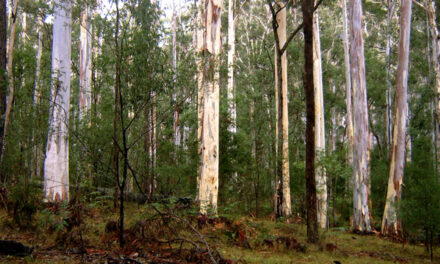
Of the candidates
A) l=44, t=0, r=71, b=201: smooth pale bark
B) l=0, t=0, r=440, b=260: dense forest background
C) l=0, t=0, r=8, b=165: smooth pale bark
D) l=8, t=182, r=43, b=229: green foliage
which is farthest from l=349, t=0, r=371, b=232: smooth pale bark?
l=0, t=0, r=8, b=165: smooth pale bark

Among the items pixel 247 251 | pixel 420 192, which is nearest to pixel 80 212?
pixel 247 251

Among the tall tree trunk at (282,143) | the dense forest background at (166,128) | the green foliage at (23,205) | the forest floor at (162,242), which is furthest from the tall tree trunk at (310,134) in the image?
the green foliage at (23,205)

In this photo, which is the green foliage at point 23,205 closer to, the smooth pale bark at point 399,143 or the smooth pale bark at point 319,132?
the smooth pale bark at point 319,132

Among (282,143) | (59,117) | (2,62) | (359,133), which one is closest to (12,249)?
(2,62)

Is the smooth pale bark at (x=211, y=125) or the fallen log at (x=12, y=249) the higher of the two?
the smooth pale bark at (x=211, y=125)

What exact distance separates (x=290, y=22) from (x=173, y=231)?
19757mm

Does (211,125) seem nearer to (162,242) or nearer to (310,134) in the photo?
(310,134)

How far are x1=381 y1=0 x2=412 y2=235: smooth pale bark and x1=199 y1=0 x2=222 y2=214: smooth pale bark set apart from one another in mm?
5378

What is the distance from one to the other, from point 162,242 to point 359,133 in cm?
793

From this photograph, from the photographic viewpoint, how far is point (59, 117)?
866 cm

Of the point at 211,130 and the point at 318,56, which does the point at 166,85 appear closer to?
the point at 211,130

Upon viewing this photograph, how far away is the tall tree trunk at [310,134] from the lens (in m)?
6.85

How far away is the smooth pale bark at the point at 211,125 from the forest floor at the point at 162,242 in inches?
36.3

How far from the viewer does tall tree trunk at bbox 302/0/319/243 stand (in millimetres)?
6852
